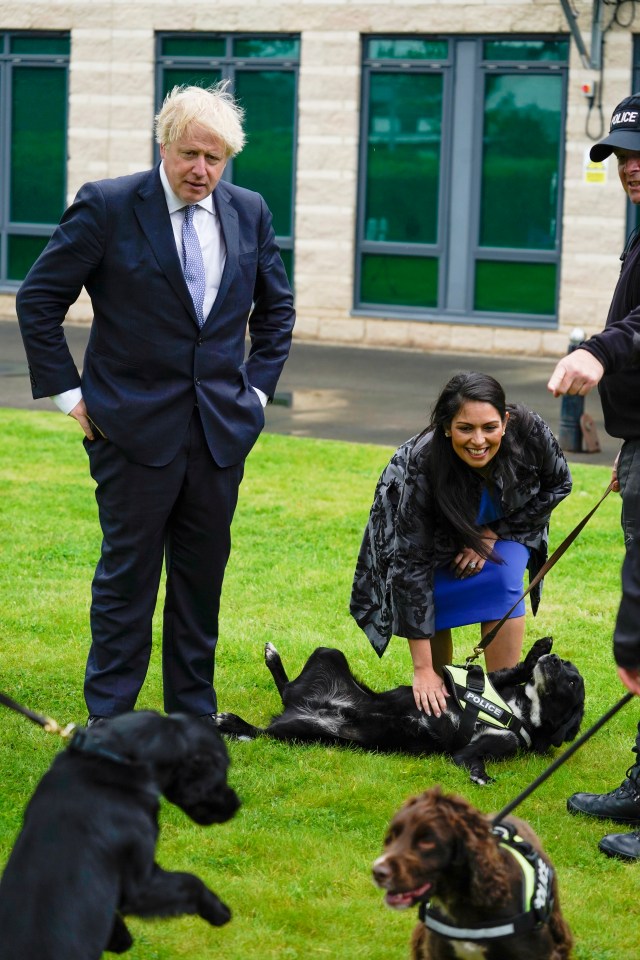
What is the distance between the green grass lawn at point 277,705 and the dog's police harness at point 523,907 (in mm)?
626

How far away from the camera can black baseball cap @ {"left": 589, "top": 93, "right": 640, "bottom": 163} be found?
431 centimetres

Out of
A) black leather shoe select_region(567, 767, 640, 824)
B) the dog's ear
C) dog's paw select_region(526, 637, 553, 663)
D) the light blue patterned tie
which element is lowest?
black leather shoe select_region(567, 767, 640, 824)

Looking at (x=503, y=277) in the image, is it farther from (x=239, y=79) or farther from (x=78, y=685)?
(x=78, y=685)

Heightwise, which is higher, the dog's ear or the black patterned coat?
the black patterned coat

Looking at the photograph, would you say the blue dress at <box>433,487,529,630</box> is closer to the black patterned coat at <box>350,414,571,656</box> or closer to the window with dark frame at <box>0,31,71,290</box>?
the black patterned coat at <box>350,414,571,656</box>

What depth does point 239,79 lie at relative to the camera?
680 inches

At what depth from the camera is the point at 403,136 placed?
16609mm

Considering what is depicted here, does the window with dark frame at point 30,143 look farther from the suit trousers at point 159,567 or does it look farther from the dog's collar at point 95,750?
the dog's collar at point 95,750

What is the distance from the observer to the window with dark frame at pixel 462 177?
15.9 metres

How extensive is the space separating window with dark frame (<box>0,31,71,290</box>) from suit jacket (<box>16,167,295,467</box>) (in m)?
13.7

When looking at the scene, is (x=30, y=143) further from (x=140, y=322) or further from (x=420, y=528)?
(x=420, y=528)

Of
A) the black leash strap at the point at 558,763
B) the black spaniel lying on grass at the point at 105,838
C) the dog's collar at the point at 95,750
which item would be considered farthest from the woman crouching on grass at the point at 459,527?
the dog's collar at the point at 95,750

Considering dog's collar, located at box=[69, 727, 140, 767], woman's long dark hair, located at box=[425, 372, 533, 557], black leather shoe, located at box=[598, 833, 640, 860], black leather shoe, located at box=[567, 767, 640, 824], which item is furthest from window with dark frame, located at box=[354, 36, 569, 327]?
dog's collar, located at box=[69, 727, 140, 767]

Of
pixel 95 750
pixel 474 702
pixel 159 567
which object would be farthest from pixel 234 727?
pixel 95 750
